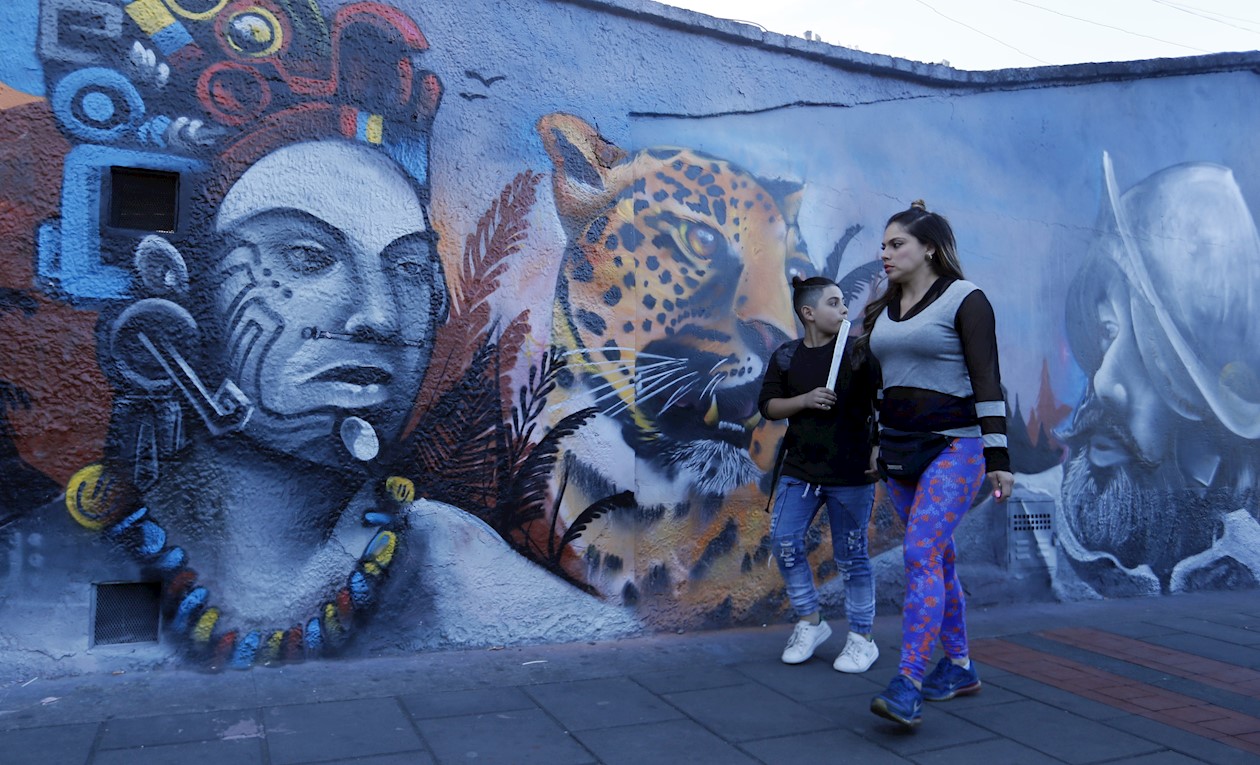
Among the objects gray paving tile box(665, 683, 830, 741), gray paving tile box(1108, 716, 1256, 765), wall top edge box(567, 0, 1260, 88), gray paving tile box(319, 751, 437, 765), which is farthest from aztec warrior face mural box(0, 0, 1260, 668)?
gray paving tile box(1108, 716, 1256, 765)

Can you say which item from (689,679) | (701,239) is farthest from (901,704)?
(701,239)

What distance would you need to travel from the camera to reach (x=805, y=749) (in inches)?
126

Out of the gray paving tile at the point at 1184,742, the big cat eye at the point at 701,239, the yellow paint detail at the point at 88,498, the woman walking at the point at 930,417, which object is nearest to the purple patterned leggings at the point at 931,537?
the woman walking at the point at 930,417

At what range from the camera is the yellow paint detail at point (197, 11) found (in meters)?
3.90

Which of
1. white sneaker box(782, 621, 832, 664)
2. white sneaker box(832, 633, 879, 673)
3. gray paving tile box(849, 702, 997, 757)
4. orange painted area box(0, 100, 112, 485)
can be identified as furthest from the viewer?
white sneaker box(782, 621, 832, 664)

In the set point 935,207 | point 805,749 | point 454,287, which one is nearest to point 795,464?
point 805,749

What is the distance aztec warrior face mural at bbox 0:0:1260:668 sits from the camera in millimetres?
3721

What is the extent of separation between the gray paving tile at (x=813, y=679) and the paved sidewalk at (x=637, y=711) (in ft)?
0.05

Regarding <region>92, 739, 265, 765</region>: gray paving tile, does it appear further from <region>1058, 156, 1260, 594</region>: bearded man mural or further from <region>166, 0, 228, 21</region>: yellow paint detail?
<region>1058, 156, 1260, 594</region>: bearded man mural

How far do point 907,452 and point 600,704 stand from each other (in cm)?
146

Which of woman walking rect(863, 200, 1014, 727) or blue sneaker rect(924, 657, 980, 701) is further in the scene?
blue sneaker rect(924, 657, 980, 701)

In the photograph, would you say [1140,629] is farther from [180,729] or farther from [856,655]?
[180,729]

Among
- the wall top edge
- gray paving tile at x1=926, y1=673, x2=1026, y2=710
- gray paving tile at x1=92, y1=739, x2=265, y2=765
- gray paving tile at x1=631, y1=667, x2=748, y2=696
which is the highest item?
the wall top edge

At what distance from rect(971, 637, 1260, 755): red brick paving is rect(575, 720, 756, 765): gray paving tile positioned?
1.67m
